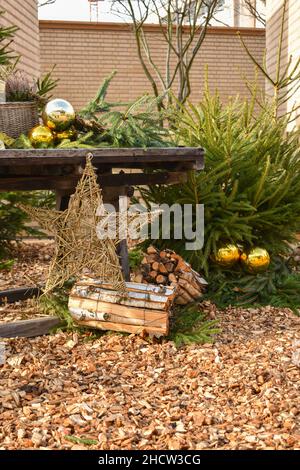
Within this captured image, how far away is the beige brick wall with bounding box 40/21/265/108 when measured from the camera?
581 inches

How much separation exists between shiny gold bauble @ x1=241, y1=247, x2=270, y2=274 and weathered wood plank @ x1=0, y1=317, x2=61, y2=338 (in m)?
1.54

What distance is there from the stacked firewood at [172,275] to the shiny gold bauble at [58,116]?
43.4 inches

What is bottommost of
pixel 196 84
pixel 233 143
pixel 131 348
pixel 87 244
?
pixel 131 348

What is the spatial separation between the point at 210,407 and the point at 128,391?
0.44m

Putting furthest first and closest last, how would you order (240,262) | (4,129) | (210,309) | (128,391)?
(240,262) < (210,309) < (4,129) < (128,391)

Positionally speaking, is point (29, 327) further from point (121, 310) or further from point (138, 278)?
point (138, 278)

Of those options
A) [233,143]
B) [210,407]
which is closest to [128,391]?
[210,407]

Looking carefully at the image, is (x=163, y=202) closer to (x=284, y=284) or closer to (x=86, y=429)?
(x=284, y=284)

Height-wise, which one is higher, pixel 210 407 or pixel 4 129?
pixel 4 129

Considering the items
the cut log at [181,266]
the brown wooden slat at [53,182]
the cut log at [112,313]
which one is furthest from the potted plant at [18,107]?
the cut log at [181,266]

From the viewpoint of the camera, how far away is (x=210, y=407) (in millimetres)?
3023

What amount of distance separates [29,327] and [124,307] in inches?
24.9

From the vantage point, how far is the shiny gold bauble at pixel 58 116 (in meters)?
4.08

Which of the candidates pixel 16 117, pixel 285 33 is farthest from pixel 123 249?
pixel 285 33
